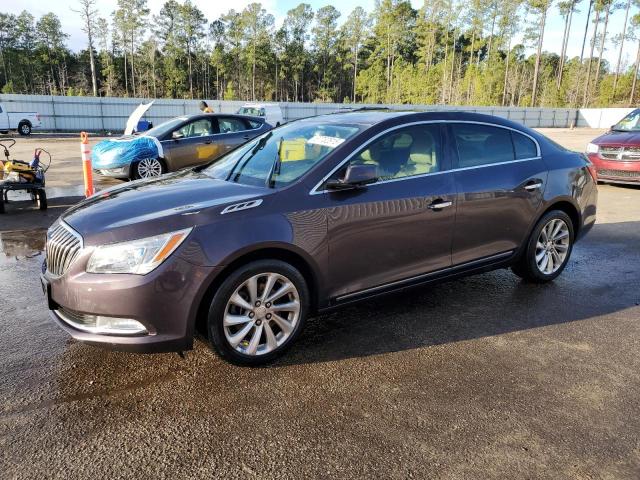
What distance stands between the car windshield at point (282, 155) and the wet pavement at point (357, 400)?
48.9 inches

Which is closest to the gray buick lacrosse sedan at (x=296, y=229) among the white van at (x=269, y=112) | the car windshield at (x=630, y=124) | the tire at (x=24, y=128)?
the car windshield at (x=630, y=124)

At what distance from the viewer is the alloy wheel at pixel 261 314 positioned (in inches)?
128

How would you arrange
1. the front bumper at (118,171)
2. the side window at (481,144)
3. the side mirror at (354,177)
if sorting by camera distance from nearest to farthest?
1. the side mirror at (354,177)
2. the side window at (481,144)
3. the front bumper at (118,171)

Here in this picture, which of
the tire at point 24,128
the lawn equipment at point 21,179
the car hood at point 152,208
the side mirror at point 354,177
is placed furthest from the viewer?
the tire at point 24,128

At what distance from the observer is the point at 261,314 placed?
3.33 metres

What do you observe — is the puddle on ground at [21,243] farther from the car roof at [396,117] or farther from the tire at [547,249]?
the tire at [547,249]

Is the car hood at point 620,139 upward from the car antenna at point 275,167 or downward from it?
downward

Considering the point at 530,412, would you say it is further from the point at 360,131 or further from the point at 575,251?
the point at 575,251

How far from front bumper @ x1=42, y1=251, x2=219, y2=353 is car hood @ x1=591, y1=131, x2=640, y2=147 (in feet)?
34.3

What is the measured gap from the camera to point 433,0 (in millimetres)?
71500

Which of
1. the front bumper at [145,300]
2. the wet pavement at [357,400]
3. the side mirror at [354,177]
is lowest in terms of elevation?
the wet pavement at [357,400]

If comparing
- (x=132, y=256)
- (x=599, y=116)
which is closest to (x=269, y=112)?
(x=132, y=256)

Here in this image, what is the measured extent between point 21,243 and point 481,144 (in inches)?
219

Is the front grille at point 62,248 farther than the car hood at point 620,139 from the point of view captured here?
No
